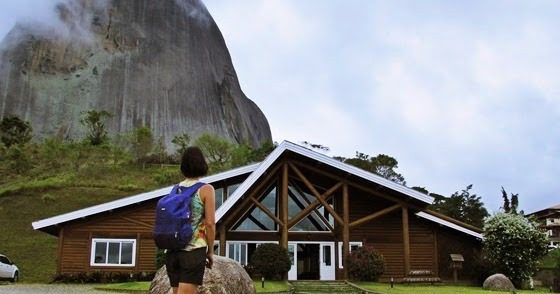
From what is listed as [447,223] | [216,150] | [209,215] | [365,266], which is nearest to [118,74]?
[216,150]

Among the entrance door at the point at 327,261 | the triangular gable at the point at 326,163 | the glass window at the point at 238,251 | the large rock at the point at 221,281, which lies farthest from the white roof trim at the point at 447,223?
the large rock at the point at 221,281

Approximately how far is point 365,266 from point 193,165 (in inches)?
702

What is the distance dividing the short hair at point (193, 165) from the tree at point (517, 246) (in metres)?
19.8

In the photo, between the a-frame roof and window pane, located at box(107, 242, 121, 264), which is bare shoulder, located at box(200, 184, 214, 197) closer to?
the a-frame roof

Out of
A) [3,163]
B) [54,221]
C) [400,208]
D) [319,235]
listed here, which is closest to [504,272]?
[400,208]

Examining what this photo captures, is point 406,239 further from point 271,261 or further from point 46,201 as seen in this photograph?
point 46,201

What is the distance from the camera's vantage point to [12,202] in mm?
36531

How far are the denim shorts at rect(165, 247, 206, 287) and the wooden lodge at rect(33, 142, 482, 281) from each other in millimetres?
16766

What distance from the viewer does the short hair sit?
162 inches

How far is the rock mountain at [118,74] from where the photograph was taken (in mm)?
65250

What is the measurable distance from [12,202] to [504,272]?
29.7m

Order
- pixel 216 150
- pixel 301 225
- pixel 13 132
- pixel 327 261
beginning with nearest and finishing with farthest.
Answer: pixel 327 261, pixel 301 225, pixel 216 150, pixel 13 132

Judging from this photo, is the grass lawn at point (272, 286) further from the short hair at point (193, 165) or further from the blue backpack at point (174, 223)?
the blue backpack at point (174, 223)

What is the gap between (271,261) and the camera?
20281mm
